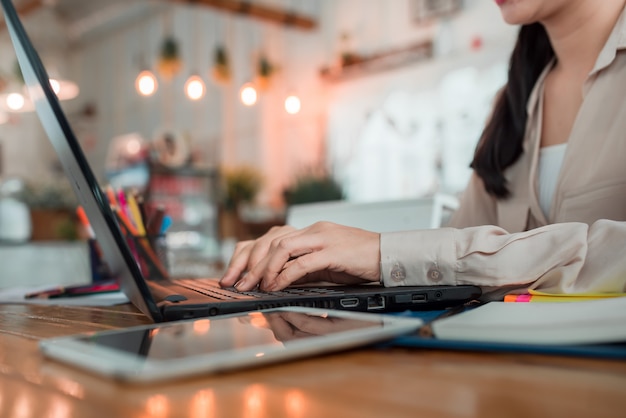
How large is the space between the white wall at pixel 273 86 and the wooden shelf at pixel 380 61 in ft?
0.20

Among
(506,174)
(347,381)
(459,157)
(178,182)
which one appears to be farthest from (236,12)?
(347,381)

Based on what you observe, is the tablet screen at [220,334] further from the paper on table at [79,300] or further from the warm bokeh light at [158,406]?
the paper on table at [79,300]

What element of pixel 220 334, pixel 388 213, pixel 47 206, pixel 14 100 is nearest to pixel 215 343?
pixel 220 334

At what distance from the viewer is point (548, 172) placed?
1083 millimetres

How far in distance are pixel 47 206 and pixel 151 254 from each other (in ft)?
8.44

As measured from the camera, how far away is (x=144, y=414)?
0.83ft

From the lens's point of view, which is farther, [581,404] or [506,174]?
[506,174]

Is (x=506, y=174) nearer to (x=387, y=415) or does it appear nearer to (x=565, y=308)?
(x=565, y=308)

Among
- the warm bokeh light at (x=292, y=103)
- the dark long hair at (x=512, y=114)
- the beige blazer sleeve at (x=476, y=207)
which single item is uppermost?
the warm bokeh light at (x=292, y=103)

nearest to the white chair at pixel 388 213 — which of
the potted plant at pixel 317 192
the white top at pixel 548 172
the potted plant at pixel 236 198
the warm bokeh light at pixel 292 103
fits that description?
the white top at pixel 548 172

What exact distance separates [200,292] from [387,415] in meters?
0.41

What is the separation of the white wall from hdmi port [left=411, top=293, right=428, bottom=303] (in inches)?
158

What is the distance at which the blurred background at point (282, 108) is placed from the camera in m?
4.14

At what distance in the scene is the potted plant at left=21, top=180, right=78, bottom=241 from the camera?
3303 millimetres
